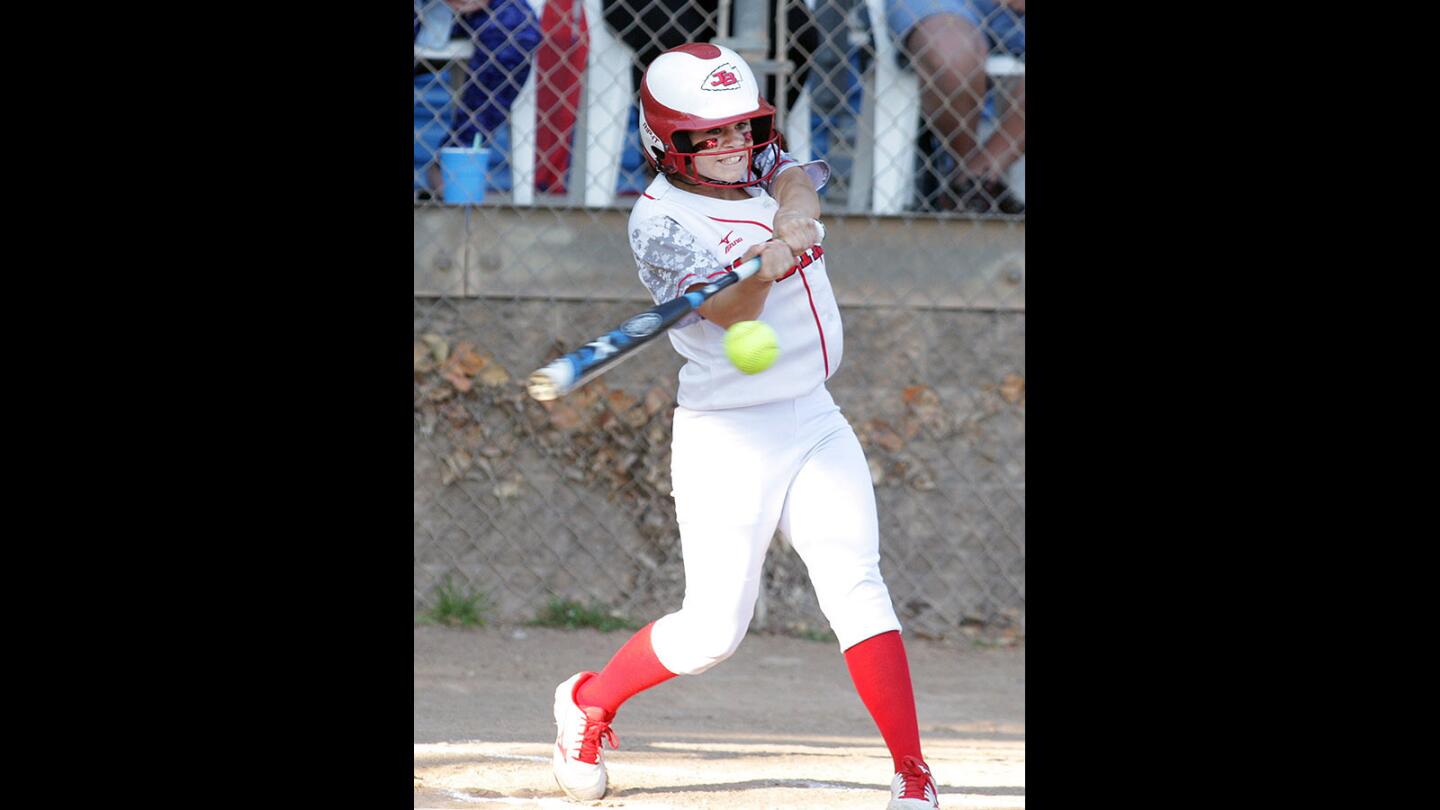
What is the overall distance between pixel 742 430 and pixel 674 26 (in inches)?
102

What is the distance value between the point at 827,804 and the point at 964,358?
2589 mm

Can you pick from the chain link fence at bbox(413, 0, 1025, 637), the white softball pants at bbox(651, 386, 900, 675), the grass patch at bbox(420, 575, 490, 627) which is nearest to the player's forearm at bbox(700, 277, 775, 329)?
the white softball pants at bbox(651, 386, 900, 675)

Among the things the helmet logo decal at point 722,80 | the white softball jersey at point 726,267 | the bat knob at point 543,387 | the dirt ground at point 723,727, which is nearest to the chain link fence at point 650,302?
the dirt ground at point 723,727

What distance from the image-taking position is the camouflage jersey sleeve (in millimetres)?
3133

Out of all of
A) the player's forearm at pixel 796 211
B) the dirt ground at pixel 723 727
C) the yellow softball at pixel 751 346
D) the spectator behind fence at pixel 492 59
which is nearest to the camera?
the yellow softball at pixel 751 346

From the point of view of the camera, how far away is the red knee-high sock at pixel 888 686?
317cm

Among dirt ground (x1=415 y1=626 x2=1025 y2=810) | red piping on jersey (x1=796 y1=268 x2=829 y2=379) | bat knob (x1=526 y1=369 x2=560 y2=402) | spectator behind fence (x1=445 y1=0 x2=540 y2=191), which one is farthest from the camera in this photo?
spectator behind fence (x1=445 y1=0 x2=540 y2=191)

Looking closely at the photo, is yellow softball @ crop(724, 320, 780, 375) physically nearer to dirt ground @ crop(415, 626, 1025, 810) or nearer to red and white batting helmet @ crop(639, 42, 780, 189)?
red and white batting helmet @ crop(639, 42, 780, 189)

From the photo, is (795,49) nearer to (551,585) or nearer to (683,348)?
(551,585)

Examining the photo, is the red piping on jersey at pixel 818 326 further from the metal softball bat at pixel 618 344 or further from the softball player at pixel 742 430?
the metal softball bat at pixel 618 344

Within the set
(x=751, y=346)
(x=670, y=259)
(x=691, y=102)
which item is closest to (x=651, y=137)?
(x=691, y=102)

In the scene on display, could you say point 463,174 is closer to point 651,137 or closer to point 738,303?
point 651,137

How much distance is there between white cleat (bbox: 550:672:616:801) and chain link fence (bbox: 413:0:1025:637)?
2048 millimetres

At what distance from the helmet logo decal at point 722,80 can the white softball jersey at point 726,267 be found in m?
0.25
